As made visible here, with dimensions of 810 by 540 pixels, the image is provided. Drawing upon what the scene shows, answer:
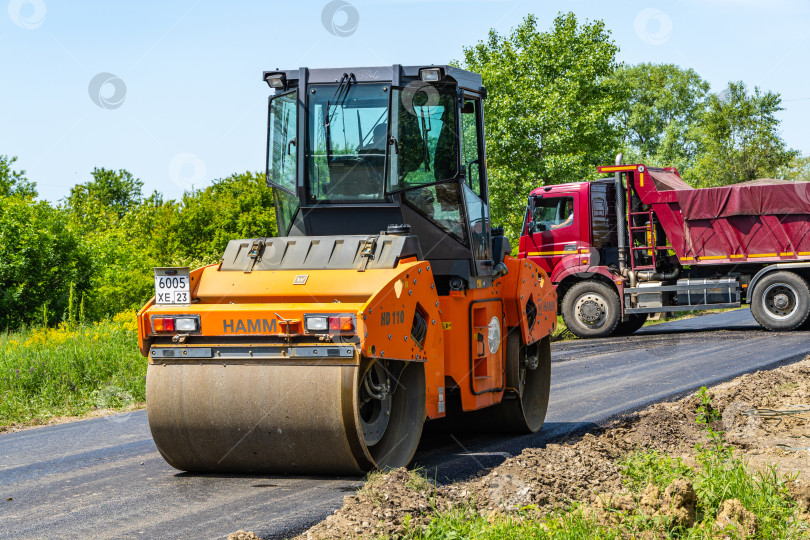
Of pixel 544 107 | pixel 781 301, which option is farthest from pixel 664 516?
pixel 544 107

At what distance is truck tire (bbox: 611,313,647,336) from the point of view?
21.4 metres

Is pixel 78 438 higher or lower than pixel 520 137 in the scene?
lower

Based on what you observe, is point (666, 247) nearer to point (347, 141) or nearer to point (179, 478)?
point (347, 141)

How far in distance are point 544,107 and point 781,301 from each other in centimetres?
1754

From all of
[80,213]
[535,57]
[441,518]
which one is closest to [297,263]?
[441,518]

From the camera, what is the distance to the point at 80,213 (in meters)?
77.8

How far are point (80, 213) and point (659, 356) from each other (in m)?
69.1

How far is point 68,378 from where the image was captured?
12.3 meters

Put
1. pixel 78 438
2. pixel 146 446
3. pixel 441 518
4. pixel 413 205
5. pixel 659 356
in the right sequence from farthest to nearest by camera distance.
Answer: pixel 659 356, pixel 78 438, pixel 146 446, pixel 413 205, pixel 441 518

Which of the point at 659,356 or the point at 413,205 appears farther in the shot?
the point at 659,356

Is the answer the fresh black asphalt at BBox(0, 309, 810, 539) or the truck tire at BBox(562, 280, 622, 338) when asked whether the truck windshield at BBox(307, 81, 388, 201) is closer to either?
the fresh black asphalt at BBox(0, 309, 810, 539)

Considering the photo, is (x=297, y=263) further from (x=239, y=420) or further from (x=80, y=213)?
(x=80, y=213)

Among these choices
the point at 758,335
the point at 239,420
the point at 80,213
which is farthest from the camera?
Answer: the point at 80,213

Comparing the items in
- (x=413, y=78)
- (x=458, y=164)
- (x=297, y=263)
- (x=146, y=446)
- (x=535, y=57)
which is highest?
(x=535, y=57)
